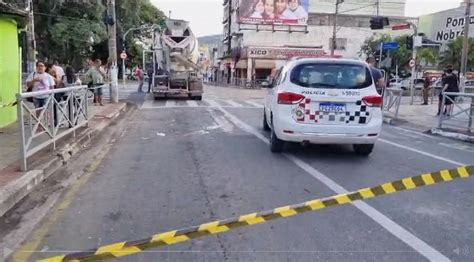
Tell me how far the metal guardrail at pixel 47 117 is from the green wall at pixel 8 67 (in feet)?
7.13

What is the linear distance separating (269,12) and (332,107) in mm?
52941

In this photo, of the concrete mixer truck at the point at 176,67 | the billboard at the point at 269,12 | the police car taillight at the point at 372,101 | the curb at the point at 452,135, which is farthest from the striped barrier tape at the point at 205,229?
the billboard at the point at 269,12

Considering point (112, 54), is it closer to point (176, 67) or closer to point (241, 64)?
point (176, 67)

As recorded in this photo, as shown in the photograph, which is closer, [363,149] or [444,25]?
[363,149]

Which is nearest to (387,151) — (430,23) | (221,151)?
(221,151)

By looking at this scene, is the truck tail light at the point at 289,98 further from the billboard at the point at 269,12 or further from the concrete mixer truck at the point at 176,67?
the billboard at the point at 269,12

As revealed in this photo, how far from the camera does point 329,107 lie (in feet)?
27.5

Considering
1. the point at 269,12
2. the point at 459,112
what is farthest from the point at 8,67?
the point at 269,12

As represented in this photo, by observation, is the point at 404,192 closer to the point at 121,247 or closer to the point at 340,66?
the point at 340,66

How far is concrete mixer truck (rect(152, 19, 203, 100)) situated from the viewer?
2364 centimetres

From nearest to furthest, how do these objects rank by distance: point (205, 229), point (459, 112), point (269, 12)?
point (205, 229), point (459, 112), point (269, 12)

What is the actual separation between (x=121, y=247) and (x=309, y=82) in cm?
550

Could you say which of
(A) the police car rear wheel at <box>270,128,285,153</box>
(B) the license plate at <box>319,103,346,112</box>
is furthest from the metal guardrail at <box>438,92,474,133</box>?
(A) the police car rear wheel at <box>270,128,285,153</box>

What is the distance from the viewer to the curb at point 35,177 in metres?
5.76
